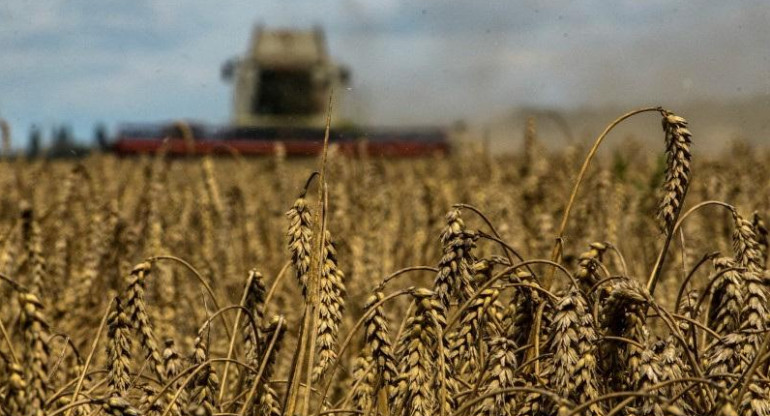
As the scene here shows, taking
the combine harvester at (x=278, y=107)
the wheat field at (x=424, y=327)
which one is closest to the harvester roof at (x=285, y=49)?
the combine harvester at (x=278, y=107)

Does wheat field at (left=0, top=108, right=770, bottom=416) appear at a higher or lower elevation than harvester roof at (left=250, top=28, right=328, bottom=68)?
lower

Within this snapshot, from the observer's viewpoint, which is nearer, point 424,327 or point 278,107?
point 424,327

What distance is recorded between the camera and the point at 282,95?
2595 centimetres

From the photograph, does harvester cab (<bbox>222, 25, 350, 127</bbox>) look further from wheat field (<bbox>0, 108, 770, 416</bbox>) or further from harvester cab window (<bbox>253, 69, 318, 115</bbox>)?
wheat field (<bbox>0, 108, 770, 416</bbox>)

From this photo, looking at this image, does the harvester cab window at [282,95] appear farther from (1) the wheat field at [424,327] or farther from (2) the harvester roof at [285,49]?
(1) the wheat field at [424,327]

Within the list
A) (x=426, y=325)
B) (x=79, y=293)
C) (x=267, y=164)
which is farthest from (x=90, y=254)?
(x=267, y=164)

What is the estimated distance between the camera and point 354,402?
7.88 ft

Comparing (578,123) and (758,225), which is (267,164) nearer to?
(758,225)

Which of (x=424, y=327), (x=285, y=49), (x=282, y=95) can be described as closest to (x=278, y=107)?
(x=282, y=95)

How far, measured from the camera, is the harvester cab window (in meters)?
24.4

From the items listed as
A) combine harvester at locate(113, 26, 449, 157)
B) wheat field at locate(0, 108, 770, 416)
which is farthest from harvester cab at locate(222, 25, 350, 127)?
wheat field at locate(0, 108, 770, 416)

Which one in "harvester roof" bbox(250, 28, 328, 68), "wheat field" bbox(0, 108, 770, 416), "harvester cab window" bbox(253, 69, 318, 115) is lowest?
"wheat field" bbox(0, 108, 770, 416)

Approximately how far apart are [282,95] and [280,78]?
25.6 inches

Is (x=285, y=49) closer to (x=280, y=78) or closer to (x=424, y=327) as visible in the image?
(x=280, y=78)
